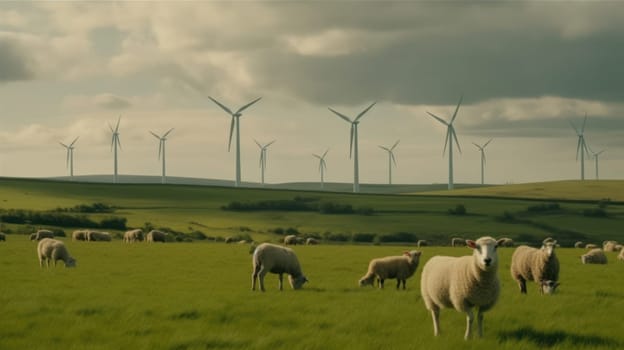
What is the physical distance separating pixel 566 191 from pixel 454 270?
477 ft

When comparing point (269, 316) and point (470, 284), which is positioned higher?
point (470, 284)

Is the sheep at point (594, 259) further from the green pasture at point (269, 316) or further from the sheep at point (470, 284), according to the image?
the sheep at point (470, 284)

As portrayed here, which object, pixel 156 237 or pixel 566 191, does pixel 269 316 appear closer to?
pixel 156 237

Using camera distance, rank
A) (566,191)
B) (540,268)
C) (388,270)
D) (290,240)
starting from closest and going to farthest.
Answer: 1. (540,268)
2. (388,270)
3. (290,240)
4. (566,191)

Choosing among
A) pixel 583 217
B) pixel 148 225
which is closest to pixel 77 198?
pixel 148 225

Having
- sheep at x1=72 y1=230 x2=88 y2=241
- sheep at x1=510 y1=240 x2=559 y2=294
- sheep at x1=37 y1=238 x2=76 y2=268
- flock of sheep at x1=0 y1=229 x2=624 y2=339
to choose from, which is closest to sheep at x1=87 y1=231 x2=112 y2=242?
sheep at x1=72 y1=230 x2=88 y2=241

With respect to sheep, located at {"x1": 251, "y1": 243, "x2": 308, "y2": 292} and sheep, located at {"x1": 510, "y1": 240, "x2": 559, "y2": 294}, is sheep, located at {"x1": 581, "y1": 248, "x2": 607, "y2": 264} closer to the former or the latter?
sheep, located at {"x1": 510, "y1": 240, "x2": 559, "y2": 294}

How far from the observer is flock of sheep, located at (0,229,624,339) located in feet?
44.9

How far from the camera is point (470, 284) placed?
539 inches

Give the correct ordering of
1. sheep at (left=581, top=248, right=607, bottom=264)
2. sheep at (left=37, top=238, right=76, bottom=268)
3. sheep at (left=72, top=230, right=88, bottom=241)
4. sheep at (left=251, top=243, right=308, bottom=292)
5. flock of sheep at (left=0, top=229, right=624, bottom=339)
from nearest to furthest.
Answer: flock of sheep at (left=0, top=229, right=624, bottom=339) → sheep at (left=251, top=243, right=308, bottom=292) → sheep at (left=37, top=238, right=76, bottom=268) → sheep at (left=581, top=248, right=607, bottom=264) → sheep at (left=72, top=230, right=88, bottom=241)

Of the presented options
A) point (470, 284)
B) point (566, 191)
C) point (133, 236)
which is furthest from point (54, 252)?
point (566, 191)

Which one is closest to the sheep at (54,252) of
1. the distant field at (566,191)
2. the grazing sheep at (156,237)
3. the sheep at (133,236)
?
the grazing sheep at (156,237)

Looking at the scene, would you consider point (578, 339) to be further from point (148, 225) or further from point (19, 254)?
point (148, 225)

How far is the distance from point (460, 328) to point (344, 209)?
91.3m
